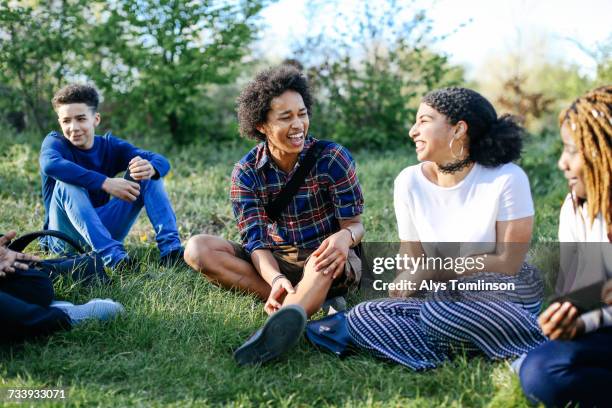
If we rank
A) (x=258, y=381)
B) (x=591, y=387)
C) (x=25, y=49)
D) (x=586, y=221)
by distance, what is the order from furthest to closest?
(x=25, y=49) < (x=258, y=381) < (x=586, y=221) < (x=591, y=387)

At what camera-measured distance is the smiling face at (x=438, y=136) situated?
10.8 ft

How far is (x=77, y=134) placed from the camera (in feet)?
15.1

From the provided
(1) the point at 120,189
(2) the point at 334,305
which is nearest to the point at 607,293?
(2) the point at 334,305

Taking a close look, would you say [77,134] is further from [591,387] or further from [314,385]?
[591,387]

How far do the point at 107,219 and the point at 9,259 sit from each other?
3.94 ft

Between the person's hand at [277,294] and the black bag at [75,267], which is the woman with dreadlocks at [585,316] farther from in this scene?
the black bag at [75,267]

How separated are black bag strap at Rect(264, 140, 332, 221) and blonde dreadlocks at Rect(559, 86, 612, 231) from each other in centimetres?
155

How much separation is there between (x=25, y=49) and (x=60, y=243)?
3.83m

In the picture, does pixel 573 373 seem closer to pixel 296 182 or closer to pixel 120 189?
pixel 296 182

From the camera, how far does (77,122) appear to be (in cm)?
460

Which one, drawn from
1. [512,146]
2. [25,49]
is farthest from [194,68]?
[512,146]

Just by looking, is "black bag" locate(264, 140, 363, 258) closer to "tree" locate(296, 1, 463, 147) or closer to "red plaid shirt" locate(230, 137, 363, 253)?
"red plaid shirt" locate(230, 137, 363, 253)

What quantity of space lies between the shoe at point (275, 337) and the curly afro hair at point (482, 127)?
3.80ft

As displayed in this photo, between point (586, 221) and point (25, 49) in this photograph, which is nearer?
point (586, 221)
